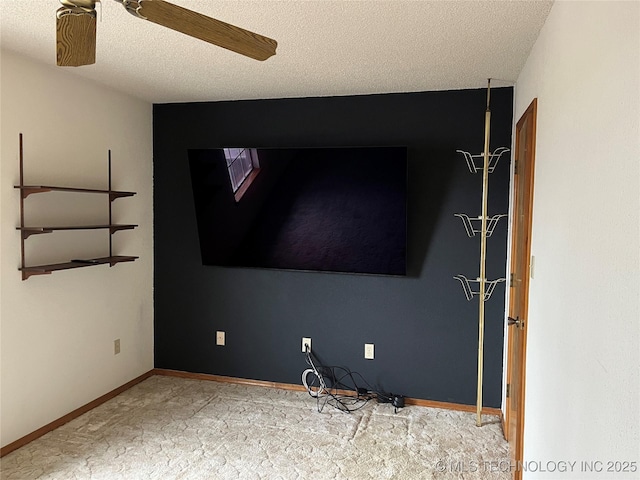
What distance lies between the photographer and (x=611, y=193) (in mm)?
1188

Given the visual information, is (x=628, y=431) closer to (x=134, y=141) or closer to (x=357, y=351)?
(x=357, y=351)

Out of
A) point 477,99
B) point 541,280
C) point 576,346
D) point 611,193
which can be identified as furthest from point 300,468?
point 477,99

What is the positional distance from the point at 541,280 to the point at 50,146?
2.94 m

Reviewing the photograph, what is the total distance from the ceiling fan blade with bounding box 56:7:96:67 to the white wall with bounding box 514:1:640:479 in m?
1.44

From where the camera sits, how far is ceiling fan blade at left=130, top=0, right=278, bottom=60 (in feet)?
4.50

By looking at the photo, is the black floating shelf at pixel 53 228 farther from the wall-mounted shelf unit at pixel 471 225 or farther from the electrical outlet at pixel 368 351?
the wall-mounted shelf unit at pixel 471 225

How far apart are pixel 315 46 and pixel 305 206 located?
1340 millimetres

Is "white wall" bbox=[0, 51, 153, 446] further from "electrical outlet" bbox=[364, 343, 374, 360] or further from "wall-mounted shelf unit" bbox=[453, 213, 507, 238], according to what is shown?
"wall-mounted shelf unit" bbox=[453, 213, 507, 238]

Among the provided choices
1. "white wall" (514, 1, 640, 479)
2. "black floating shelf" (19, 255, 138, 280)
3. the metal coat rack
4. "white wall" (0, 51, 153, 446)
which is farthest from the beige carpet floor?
"black floating shelf" (19, 255, 138, 280)

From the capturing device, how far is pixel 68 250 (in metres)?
3.36

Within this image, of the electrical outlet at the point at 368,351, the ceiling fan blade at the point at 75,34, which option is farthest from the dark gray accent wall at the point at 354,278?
the ceiling fan blade at the point at 75,34

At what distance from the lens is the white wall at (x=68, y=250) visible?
2.93m

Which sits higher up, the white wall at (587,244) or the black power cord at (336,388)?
the white wall at (587,244)

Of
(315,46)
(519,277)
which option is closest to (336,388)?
(519,277)
